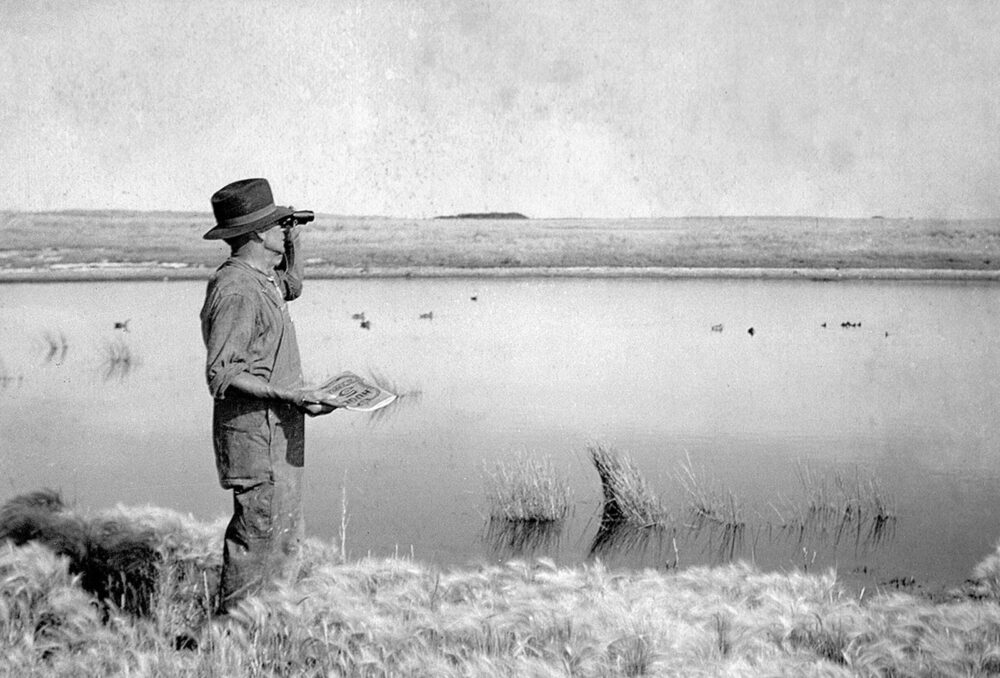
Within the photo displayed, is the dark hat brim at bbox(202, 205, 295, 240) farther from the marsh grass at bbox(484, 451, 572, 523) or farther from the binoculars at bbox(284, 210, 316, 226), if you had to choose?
the marsh grass at bbox(484, 451, 572, 523)

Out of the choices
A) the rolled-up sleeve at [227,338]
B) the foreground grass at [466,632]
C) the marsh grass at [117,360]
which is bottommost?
the marsh grass at [117,360]

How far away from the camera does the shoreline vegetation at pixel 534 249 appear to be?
29078mm

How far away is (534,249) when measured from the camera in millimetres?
39000

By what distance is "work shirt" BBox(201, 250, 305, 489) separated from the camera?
4.24 m

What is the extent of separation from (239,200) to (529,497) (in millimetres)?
4172

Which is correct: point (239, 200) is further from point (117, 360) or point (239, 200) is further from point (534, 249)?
point (534, 249)

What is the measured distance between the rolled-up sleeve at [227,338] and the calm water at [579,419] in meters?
2.90

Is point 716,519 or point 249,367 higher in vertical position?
point 249,367

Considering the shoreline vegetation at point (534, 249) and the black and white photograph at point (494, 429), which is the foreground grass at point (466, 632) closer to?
the black and white photograph at point (494, 429)

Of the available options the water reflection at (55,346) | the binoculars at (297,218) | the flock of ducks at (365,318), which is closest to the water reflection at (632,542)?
the binoculars at (297,218)

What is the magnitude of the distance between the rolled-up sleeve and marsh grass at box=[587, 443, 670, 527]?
13.9 ft

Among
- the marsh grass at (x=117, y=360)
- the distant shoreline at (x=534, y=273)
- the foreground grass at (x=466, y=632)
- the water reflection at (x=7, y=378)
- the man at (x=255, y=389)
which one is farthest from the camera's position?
the distant shoreline at (x=534, y=273)

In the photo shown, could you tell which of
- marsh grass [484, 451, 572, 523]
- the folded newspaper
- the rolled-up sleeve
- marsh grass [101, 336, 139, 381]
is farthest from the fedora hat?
marsh grass [101, 336, 139, 381]

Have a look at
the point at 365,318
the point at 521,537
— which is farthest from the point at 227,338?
the point at 365,318
